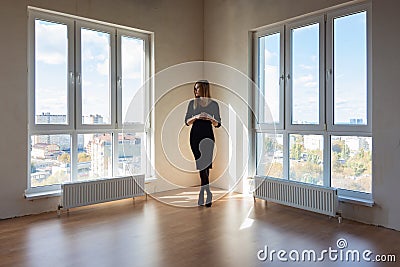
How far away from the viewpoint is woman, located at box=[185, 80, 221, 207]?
4.55 meters

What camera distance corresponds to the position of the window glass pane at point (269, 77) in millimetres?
4902

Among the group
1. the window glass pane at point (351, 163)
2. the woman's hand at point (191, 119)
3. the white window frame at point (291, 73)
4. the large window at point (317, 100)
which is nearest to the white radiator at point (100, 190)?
the woman's hand at point (191, 119)

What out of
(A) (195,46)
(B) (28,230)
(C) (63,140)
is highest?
(A) (195,46)

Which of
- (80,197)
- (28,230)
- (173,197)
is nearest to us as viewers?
(28,230)

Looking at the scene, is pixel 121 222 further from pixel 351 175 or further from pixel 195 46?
pixel 195 46

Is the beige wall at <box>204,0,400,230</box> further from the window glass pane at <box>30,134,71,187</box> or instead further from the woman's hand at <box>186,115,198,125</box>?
the window glass pane at <box>30,134,71,187</box>

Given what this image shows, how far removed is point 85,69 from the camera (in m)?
4.68

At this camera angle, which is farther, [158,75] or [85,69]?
[158,75]

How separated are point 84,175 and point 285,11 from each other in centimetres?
344

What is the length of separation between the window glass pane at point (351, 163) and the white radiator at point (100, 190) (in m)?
2.58

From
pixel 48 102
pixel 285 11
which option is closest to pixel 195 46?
pixel 285 11

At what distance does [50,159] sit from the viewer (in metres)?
4.42

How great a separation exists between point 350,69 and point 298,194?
62.5 inches

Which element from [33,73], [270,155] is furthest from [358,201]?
[33,73]
